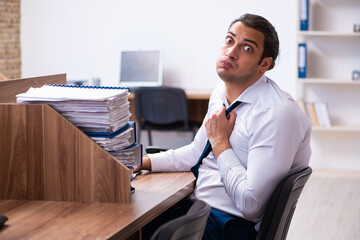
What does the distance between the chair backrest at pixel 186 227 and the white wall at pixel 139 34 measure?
13.3 feet

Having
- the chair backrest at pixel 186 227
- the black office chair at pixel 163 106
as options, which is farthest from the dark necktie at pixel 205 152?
the black office chair at pixel 163 106

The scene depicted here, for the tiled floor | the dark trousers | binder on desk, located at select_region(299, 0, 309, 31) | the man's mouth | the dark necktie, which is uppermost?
binder on desk, located at select_region(299, 0, 309, 31)

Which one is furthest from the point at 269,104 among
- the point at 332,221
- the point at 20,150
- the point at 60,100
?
the point at 332,221

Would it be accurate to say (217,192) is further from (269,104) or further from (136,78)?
(136,78)

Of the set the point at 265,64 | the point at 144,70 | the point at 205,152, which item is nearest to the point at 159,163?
the point at 205,152

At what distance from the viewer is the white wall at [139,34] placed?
17.6 feet

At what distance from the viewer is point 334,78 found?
524cm

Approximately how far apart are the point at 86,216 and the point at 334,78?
412 centimetres

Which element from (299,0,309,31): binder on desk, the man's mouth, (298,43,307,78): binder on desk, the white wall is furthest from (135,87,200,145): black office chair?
the man's mouth

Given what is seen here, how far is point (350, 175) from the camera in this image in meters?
5.04

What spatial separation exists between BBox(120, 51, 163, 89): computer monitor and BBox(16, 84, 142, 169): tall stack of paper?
3.67m

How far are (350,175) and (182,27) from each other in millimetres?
2167

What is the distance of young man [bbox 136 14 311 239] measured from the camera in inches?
71.2

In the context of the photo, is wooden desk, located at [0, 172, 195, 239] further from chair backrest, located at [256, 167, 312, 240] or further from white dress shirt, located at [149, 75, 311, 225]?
chair backrest, located at [256, 167, 312, 240]
